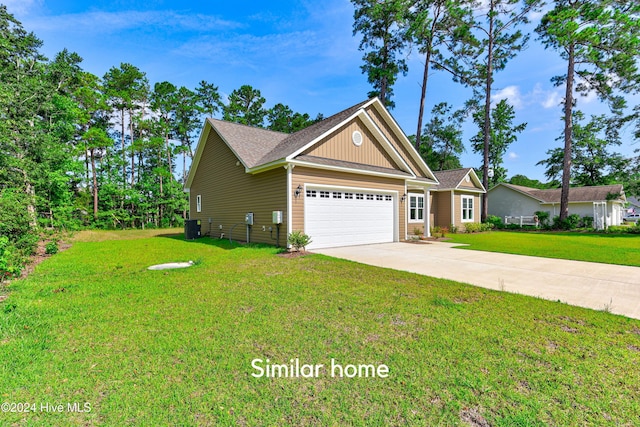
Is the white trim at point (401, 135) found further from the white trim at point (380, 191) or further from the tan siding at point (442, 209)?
the tan siding at point (442, 209)

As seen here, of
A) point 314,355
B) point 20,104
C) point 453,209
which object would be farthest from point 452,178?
point 20,104

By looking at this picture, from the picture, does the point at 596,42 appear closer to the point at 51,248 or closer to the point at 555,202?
the point at 555,202

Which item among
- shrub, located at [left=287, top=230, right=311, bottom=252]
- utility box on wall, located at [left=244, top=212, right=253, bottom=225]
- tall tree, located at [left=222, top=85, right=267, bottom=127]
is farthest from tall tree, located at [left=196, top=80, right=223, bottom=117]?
shrub, located at [left=287, top=230, right=311, bottom=252]

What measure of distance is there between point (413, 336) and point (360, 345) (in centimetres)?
68

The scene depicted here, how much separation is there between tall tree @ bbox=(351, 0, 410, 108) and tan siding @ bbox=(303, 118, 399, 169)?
12.3 metres

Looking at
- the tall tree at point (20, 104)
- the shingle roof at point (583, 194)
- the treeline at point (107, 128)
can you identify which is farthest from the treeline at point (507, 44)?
the tall tree at point (20, 104)

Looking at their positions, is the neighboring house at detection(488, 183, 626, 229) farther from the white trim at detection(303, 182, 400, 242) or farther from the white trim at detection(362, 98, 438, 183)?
the white trim at detection(303, 182, 400, 242)

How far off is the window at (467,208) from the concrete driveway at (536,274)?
11.6 metres

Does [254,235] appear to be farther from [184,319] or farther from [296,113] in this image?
[296,113]

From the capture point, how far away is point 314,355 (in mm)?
2744

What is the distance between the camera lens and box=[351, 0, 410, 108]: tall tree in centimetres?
2044

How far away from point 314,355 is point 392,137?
1380 cm

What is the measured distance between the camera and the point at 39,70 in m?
17.7

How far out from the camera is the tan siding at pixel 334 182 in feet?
30.8
